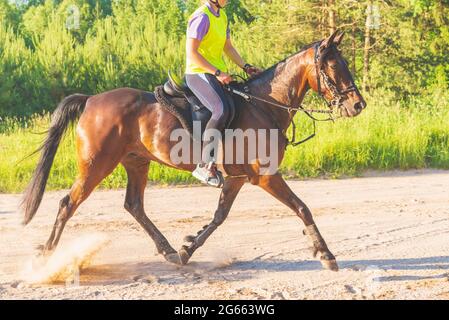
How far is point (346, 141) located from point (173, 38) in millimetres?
8370

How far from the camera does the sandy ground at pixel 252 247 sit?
5.95 metres

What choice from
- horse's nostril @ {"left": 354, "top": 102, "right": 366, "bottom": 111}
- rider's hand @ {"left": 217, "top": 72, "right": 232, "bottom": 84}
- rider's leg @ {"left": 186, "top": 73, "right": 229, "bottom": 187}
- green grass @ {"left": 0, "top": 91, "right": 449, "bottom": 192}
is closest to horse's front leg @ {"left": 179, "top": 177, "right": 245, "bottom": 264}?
rider's leg @ {"left": 186, "top": 73, "right": 229, "bottom": 187}

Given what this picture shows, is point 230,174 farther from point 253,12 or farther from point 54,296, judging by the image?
point 253,12

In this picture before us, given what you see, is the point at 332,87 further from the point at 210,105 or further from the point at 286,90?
the point at 210,105

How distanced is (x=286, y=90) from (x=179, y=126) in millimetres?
1044

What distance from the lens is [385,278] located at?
20.6 feet

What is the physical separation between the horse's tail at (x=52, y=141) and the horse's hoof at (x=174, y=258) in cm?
136

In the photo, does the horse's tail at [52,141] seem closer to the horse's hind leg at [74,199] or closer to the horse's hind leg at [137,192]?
the horse's hind leg at [74,199]

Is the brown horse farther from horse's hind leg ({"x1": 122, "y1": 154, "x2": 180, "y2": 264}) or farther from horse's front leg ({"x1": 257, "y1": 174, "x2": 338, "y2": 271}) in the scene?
horse's hind leg ({"x1": 122, "y1": 154, "x2": 180, "y2": 264})

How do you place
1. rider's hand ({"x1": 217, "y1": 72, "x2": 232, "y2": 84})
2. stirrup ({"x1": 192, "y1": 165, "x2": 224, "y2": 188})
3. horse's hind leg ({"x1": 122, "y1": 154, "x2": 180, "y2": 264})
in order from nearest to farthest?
1. rider's hand ({"x1": 217, "y1": 72, "x2": 232, "y2": 84})
2. stirrup ({"x1": 192, "y1": 165, "x2": 224, "y2": 188})
3. horse's hind leg ({"x1": 122, "y1": 154, "x2": 180, "y2": 264})

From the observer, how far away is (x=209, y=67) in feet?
21.0

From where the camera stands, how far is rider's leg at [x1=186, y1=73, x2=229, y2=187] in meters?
6.40

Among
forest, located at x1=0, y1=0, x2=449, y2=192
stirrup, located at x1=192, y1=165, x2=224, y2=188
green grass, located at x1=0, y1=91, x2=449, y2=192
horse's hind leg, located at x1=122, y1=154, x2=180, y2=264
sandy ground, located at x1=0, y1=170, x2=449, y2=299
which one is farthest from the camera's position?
forest, located at x1=0, y1=0, x2=449, y2=192

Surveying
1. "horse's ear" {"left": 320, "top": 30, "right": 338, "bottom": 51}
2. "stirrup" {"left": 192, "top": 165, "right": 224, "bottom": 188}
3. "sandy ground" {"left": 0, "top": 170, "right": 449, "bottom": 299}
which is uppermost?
"horse's ear" {"left": 320, "top": 30, "right": 338, "bottom": 51}
